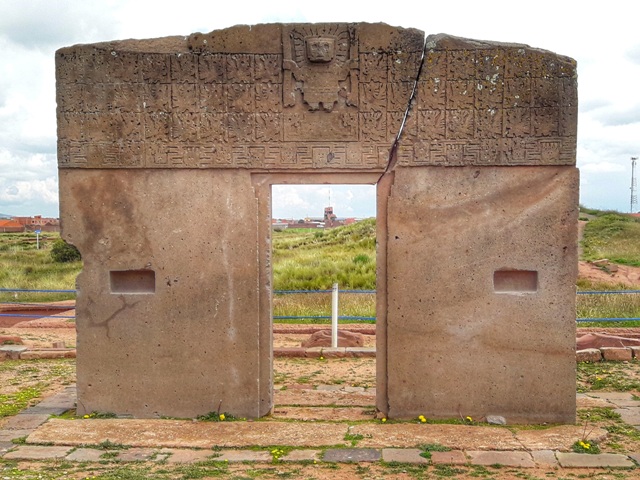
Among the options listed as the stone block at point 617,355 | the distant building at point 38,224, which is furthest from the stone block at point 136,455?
the distant building at point 38,224

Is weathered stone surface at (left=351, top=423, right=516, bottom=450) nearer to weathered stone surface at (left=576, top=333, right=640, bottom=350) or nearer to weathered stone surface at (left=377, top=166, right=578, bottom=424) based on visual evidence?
weathered stone surface at (left=377, top=166, right=578, bottom=424)

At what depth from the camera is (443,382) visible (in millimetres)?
5844

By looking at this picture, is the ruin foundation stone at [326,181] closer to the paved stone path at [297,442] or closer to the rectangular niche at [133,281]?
the rectangular niche at [133,281]

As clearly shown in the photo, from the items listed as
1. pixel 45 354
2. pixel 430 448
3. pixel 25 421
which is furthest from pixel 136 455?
pixel 45 354

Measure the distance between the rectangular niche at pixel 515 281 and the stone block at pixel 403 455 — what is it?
167 cm

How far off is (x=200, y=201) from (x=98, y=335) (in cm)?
158

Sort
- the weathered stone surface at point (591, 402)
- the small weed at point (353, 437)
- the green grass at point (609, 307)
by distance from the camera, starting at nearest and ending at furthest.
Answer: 1. the small weed at point (353, 437)
2. the weathered stone surface at point (591, 402)
3. the green grass at point (609, 307)

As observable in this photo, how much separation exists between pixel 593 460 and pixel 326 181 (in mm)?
3193

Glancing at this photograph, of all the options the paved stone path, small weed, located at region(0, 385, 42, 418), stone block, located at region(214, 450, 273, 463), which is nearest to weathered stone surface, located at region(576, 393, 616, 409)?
the paved stone path

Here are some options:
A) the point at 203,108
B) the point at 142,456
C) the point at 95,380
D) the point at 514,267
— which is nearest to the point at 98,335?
the point at 95,380

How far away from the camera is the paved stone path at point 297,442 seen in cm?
496

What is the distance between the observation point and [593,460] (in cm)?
490

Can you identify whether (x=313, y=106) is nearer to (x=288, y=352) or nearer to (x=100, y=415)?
(x=100, y=415)

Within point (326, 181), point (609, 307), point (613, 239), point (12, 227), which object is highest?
point (12, 227)
